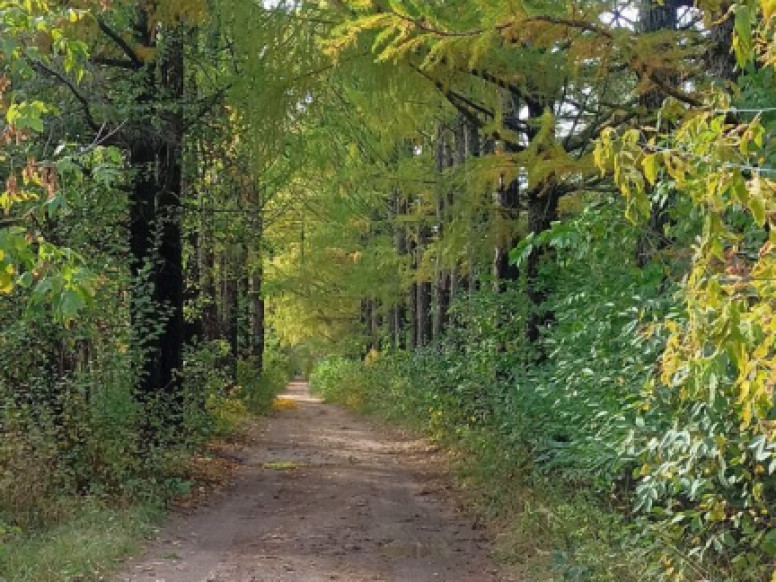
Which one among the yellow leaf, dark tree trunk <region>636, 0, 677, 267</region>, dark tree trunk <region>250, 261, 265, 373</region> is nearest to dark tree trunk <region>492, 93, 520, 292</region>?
dark tree trunk <region>636, 0, 677, 267</region>

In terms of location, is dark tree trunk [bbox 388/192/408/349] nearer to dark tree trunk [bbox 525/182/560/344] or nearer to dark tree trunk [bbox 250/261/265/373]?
dark tree trunk [bbox 250/261/265/373]

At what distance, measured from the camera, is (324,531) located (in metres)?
8.89

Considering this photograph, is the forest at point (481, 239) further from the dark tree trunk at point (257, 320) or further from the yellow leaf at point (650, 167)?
the dark tree trunk at point (257, 320)

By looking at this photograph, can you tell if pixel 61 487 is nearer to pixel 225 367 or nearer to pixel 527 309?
pixel 527 309

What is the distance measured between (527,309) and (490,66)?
406 cm

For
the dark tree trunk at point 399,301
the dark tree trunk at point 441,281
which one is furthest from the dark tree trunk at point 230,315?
the dark tree trunk at point 441,281

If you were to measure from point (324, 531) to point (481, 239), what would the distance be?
513cm

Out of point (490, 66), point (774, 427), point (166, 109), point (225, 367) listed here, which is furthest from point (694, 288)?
point (225, 367)

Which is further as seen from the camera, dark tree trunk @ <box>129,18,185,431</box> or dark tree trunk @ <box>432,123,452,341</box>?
dark tree trunk @ <box>432,123,452,341</box>

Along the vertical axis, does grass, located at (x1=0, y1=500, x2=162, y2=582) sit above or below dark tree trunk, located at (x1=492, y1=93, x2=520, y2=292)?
below

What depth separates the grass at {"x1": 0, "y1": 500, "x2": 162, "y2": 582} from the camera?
21.8ft

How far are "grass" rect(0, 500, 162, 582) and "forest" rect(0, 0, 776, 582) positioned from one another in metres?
0.05

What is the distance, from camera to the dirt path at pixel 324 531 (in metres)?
7.30

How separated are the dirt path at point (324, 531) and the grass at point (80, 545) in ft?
0.79
